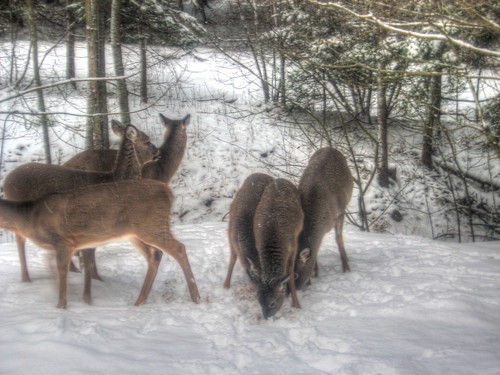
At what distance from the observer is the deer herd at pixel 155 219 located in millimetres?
5223

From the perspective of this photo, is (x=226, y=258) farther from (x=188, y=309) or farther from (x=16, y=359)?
(x=16, y=359)

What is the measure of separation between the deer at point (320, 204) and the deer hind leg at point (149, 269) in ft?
5.68

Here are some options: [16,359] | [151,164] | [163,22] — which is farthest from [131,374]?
[163,22]

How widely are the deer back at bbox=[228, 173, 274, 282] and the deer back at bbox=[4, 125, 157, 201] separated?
1447 mm

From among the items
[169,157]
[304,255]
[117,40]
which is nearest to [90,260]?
[304,255]

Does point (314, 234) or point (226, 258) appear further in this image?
point (226, 258)

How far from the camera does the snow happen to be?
3.88 meters

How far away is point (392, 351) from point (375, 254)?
3275 mm

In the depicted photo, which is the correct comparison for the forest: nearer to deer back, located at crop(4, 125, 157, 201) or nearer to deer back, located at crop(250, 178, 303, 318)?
deer back, located at crop(4, 125, 157, 201)

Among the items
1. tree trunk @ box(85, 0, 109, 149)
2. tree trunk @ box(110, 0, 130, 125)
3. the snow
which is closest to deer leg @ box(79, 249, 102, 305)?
the snow

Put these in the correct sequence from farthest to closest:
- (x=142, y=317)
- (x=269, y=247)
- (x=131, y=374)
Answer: (x=269, y=247) → (x=142, y=317) → (x=131, y=374)

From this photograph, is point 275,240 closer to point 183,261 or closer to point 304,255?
point 304,255

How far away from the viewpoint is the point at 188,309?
5.27 m

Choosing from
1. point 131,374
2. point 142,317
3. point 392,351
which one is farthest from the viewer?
point 142,317
